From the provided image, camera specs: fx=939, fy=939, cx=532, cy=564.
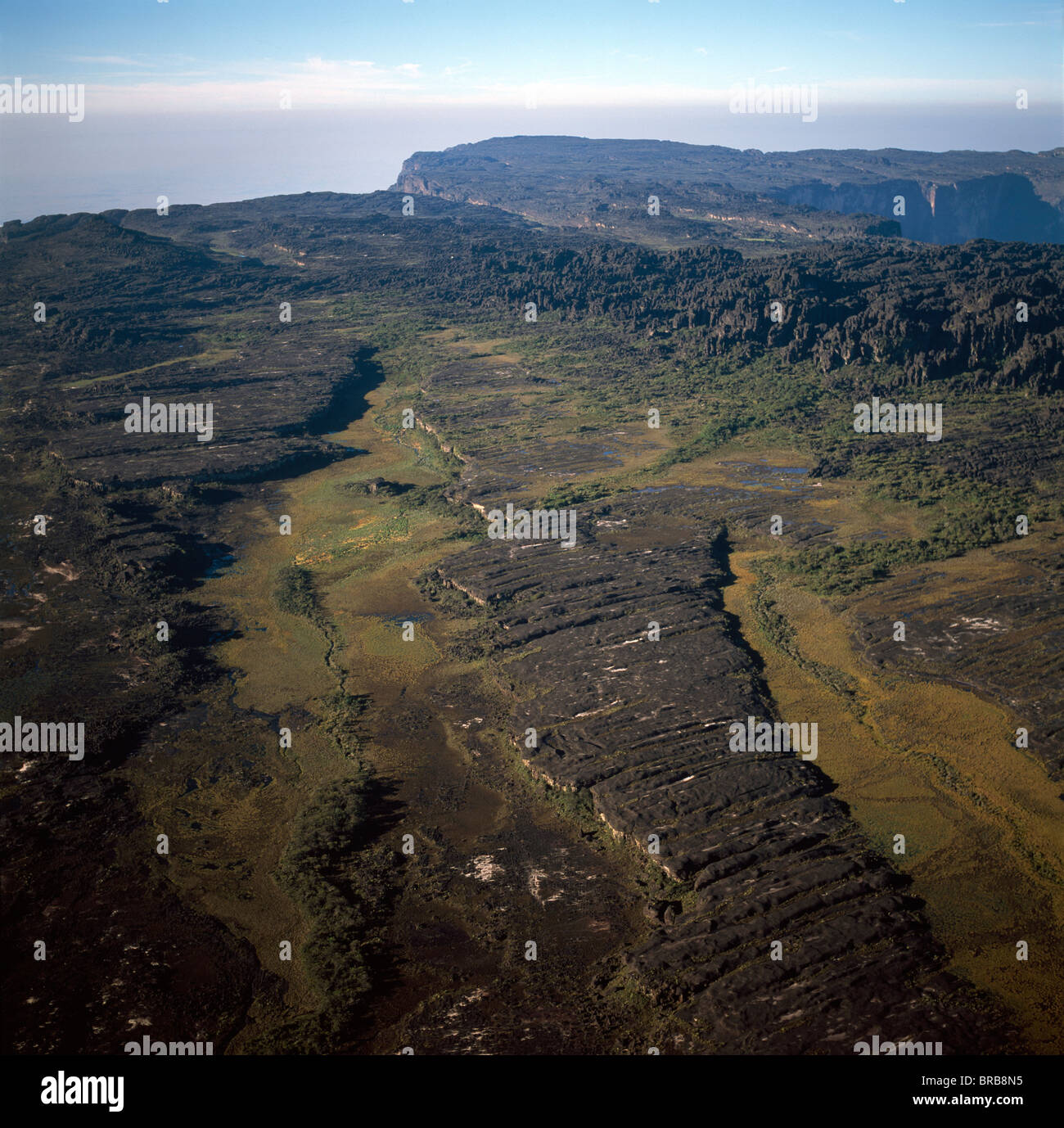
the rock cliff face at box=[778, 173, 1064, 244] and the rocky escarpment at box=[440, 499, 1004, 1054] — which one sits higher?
the rock cliff face at box=[778, 173, 1064, 244]

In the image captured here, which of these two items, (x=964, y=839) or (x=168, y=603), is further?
(x=168, y=603)

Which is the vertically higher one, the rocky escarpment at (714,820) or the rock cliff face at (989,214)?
the rock cliff face at (989,214)

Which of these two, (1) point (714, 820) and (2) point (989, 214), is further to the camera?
(2) point (989, 214)

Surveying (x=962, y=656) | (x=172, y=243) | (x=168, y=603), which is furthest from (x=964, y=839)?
(x=172, y=243)

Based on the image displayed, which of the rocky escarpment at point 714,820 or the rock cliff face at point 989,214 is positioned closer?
the rocky escarpment at point 714,820

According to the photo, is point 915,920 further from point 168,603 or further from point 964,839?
point 168,603

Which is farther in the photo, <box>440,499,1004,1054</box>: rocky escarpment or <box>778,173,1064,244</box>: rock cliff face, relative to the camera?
<box>778,173,1064,244</box>: rock cliff face

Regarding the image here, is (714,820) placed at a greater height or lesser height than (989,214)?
lesser
